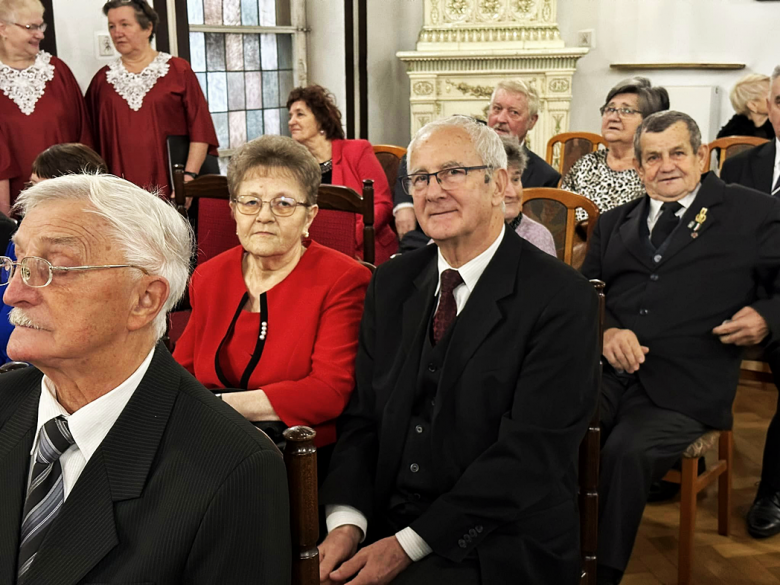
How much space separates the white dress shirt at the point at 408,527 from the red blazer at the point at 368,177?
1.93 meters

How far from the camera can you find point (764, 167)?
329 cm

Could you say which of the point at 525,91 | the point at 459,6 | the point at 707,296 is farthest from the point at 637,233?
the point at 459,6

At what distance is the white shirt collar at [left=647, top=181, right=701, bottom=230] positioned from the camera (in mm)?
2498

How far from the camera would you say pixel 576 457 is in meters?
1.68

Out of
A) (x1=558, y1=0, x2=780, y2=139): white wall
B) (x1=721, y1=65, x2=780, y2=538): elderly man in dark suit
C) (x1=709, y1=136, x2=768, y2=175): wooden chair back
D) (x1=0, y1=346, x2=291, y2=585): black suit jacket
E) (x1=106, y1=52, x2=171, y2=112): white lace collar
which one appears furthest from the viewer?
(x1=558, y1=0, x2=780, y2=139): white wall

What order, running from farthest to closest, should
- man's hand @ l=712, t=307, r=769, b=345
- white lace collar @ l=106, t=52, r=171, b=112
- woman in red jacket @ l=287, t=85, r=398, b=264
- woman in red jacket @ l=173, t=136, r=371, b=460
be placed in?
white lace collar @ l=106, t=52, r=171, b=112 → woman in red jacket @ l=287, t=85, r=398, b=264 → man's hand @ l=712, t=307, r=769, b=345 → woman in red jacket @ l=173, t=136, r=371, b=460

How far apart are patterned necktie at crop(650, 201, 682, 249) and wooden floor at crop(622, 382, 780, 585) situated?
0.88m

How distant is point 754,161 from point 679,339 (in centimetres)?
130

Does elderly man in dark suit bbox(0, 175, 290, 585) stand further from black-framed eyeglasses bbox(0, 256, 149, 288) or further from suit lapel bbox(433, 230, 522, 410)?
suit lapel bbox(433, 230, 522, 410)

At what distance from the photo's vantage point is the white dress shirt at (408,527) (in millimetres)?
1592

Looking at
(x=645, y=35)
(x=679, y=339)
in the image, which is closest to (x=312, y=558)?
(x=679, y=339)

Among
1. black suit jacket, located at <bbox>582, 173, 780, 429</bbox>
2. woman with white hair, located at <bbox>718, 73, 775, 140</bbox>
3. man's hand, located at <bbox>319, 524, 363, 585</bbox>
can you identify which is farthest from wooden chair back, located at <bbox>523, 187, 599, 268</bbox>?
woman with white hair, located at <bbox>718, 73, 775, 140</bbox>

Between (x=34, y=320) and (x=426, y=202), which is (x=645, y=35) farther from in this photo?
(x=34, y=320)

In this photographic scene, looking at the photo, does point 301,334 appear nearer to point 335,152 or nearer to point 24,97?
point 335,152
